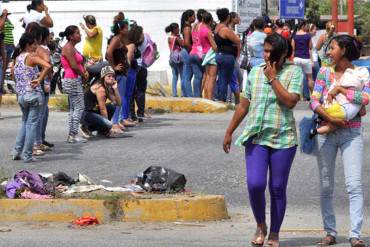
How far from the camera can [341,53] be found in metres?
8.31

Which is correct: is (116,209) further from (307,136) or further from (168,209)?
(307,136)

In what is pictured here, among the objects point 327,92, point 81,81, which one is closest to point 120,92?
point 81,81

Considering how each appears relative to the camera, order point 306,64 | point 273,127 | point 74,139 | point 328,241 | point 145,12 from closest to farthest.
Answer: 1. point 273,127
2. point 328,241
3. point 74,139
4. point 306,64
5. point 145,12

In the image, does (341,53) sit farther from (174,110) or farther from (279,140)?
(174,110)

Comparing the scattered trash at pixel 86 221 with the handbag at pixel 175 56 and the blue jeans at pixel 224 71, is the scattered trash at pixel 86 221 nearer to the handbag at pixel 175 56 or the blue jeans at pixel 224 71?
the blue jeans at pixel 224 71

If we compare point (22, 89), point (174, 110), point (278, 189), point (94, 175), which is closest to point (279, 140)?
point (278, 189)

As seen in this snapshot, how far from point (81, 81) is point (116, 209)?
503cm

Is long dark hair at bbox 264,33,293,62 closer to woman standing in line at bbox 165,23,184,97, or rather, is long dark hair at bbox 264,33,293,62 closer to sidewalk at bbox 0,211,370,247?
sidewalk at bbox 0,211,370,247

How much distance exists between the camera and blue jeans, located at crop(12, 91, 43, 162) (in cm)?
1243

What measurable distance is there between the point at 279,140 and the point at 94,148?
248 inches

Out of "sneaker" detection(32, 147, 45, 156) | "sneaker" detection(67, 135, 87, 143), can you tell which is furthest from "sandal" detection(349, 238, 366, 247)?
"sneaker" detection(67, 135, 87, 143)

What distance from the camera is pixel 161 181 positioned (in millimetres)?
10102

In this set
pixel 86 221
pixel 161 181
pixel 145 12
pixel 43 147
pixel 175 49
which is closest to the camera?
pixel 86 221

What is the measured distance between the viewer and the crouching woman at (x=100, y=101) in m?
14.6
